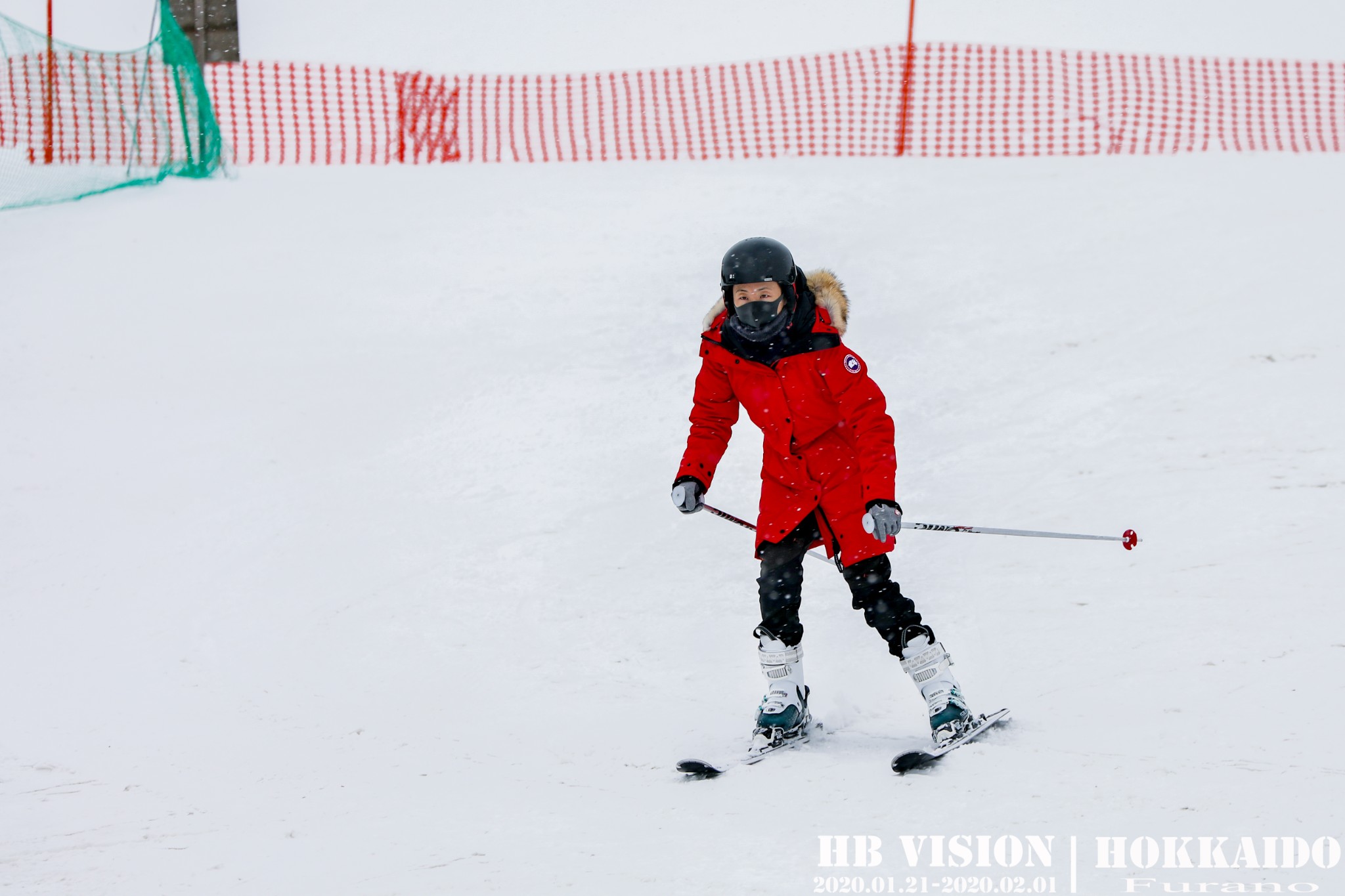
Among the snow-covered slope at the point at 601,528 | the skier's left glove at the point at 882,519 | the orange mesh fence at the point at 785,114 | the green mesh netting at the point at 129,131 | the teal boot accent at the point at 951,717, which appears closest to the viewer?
the snow-covered slope at the point at 601,528

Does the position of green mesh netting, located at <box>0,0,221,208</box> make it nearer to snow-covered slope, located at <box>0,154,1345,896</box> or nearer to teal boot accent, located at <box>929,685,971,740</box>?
snow-covered slope, located at <box>0,154,1345,896</box>

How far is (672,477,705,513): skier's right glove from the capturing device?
4281mm

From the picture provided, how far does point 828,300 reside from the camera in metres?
4.23

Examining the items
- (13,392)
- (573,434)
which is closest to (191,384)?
(13,392)

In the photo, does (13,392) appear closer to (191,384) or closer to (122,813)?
(191,384)

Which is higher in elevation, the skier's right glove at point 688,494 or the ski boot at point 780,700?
the skier's right glove at point 688,494

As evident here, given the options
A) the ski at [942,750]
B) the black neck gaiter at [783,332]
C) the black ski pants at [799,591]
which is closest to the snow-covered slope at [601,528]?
the ski at [942,750]

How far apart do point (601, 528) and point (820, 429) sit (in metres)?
2.53

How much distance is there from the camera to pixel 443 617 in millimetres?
5773

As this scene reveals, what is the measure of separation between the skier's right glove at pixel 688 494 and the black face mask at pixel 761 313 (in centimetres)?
65

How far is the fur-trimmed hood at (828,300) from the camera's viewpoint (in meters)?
4.20

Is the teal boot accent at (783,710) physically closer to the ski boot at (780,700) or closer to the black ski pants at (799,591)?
the ski boot at (780,700)

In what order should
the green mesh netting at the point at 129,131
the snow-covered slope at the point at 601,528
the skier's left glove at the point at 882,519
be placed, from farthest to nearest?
the green mesh netting at the point at 129,131 < the skier's left glove at the point at 882,519 < the snow-covered slope at the point at 601,528

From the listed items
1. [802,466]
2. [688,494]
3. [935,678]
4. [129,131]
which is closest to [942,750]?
[935,678]
